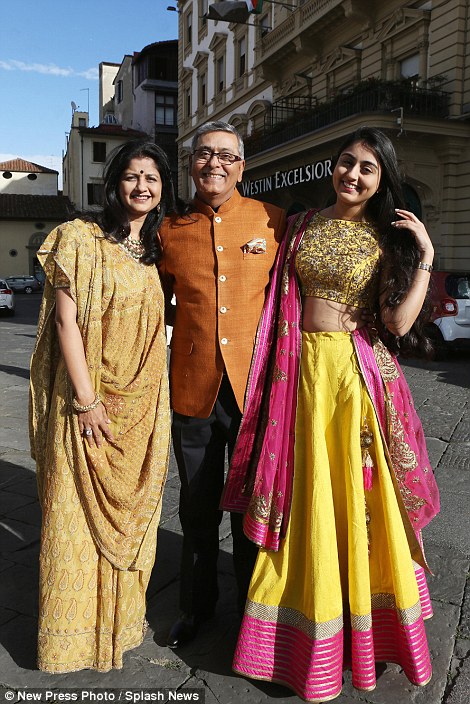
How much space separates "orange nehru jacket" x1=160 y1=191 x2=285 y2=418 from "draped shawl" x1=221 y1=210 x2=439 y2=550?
7 centimetres

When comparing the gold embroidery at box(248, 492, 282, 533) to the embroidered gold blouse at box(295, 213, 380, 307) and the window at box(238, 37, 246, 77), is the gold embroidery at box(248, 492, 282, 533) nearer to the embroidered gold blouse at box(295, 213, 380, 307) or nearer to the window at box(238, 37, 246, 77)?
the embroidered gold blouse at box(295, 213, 380, 307)

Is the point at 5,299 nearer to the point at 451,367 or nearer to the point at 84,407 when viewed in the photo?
the point at 451,367

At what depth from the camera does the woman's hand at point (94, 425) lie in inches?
92.4

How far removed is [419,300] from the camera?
2.26 meters

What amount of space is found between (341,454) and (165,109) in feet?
143

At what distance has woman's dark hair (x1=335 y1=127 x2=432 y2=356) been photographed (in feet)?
7.47

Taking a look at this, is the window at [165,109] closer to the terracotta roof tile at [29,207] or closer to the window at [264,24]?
the terracotta roof tile at [29,207]

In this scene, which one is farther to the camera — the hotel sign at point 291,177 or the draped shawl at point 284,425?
the hotel sign at point 291,177

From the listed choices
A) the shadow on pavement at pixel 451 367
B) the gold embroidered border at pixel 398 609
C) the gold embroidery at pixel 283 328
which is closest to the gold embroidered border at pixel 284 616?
the gold embroidered border at pixel 398 609

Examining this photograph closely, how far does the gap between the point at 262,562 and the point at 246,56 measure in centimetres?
2432

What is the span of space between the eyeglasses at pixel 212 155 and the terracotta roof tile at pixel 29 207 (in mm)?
46317

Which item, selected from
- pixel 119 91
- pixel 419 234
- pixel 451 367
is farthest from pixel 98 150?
pixel 419 234

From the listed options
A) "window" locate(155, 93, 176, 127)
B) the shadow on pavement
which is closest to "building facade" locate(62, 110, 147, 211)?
"window" locate(155, 93, 176, 127)

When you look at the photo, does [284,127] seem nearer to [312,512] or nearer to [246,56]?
[246,56]
